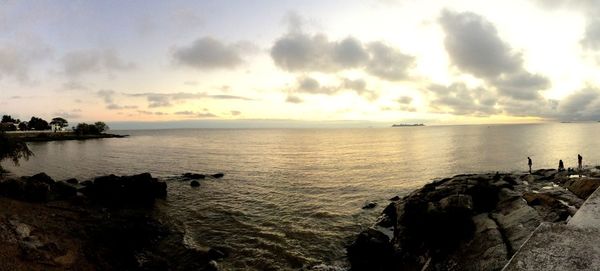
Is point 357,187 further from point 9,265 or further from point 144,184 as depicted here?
point 9,265

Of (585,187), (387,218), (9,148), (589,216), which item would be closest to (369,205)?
(387,218)

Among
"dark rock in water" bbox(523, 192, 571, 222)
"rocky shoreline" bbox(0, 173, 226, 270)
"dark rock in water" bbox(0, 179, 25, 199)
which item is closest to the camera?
"dark rock in water" bbox(523, 192, 571, 222)

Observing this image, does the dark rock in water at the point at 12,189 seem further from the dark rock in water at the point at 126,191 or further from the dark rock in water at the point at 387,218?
the dark rock in water at the point at 387,218

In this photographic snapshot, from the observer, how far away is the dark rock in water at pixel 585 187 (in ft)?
65.5

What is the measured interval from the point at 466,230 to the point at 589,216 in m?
15.4

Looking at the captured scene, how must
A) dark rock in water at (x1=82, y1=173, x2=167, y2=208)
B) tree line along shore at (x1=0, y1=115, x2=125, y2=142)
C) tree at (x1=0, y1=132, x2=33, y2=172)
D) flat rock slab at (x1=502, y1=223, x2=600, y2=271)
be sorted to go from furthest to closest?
1. tree line along shore at (x1=0, y1=115, x2=125, y2=142)
2. tree at (x1=0, y1=132, x2=33, y2=172)
3. dark rock in water at (x1=82, y1=173, x2=167, y2=208)
4. flat rock slab at (x1=502, y1=223, x2=600, y2=271)

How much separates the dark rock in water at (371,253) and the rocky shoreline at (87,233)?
8.58m

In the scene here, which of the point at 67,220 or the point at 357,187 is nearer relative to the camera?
the point at 67,220

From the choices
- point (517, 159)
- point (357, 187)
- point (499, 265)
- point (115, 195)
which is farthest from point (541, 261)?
point (517, 159)

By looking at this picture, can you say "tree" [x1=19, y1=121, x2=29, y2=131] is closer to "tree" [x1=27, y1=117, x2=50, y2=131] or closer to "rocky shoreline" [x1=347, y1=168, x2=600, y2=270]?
"tree" [x1=27, y1=117, x2=50, y2=131]

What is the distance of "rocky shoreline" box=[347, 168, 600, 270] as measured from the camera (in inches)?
611

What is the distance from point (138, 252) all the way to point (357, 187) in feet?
101

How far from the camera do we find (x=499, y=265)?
13570 millimetres

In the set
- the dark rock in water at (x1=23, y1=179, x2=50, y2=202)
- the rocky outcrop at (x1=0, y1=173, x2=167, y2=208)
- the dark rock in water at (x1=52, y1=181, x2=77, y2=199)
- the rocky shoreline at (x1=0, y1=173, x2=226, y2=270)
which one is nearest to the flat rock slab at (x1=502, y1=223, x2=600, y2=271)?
the rocky shoreline at (x1=0, y1=173, x2=226, y2=270)
